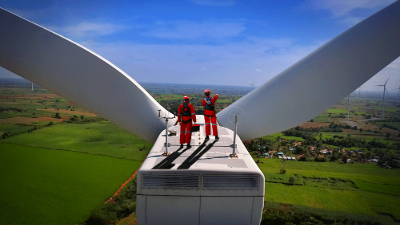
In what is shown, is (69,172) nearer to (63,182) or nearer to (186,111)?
(63,182)

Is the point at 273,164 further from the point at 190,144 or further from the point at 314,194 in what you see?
the point at 190,144

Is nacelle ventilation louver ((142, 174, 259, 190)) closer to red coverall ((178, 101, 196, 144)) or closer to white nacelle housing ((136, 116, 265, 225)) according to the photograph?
white nacelle housing ((136, 116, 265, 225))

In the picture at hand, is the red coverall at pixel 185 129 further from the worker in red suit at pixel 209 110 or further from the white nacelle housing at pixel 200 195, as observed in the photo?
the white nacelle housing at pixel 200 195

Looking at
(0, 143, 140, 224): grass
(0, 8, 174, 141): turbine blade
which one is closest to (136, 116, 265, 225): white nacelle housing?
(0, 8, 174, 141): turbine blade

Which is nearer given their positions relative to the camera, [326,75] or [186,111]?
[186,111]

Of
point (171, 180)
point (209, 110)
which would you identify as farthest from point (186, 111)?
point (171, 180)

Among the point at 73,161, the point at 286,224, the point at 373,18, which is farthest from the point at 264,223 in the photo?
the point at 73,161
